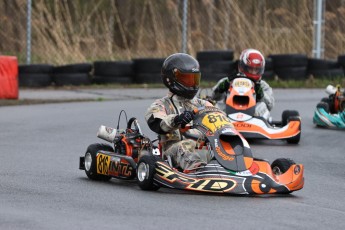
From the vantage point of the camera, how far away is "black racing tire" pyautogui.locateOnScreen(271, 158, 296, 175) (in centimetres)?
774

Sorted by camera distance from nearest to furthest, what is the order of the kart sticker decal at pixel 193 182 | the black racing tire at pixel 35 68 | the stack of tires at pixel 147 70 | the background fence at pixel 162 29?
the kart sticker decal at pixel 193 182
the black racing tire at pixel 35 68
the stack of tires at pixel 147 70
the background fence at pixel 162 29

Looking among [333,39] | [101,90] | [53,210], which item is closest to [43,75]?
[101,90]

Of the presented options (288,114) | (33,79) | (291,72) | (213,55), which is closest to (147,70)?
(213,55)

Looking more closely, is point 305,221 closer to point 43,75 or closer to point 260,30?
point 43,75

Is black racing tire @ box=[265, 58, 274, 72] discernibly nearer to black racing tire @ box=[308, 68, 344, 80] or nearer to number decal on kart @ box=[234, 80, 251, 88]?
black racing tire @ box=[308, 68, 344, 80]

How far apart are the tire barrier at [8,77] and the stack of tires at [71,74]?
2.50 m

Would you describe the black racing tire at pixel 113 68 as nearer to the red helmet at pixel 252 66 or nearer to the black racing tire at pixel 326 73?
the black racing tire at pixel 326 73

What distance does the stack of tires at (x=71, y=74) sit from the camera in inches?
742

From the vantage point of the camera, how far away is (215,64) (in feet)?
63.4

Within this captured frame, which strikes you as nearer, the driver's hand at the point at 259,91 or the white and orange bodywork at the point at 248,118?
the white and orange bodywork at the point at 248,118

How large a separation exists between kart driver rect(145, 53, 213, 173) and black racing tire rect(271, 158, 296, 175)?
1.79 ft

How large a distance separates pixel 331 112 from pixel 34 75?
6506 millimetres

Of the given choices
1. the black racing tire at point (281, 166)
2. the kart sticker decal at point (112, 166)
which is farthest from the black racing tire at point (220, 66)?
the black racing tire at point (281, 166)

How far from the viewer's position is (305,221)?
21.1ft
